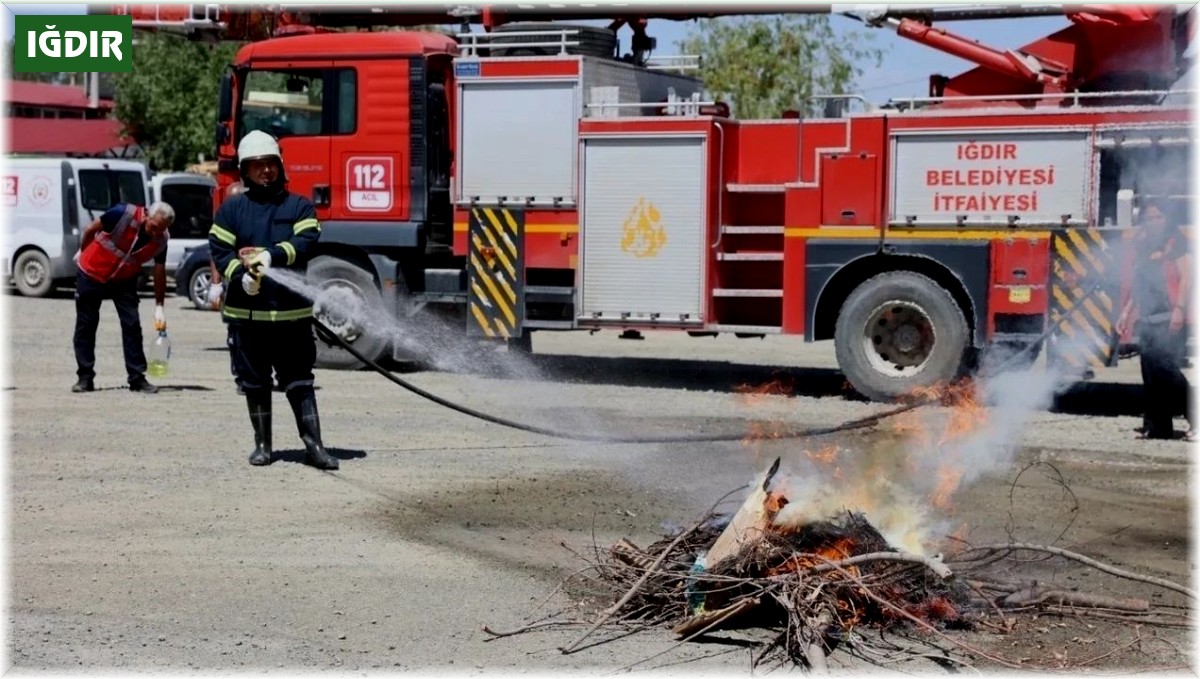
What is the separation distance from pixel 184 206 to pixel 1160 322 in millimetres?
18729

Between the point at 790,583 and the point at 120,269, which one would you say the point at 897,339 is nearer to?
the point at 120,269

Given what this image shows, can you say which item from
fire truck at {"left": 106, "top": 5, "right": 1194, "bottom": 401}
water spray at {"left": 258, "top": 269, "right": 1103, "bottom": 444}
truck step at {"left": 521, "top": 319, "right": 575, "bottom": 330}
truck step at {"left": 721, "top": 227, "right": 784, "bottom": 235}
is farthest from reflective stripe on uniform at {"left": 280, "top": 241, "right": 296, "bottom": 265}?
truck step at {"left": 721, "top": 227, "right": 784, "bottom": 235}

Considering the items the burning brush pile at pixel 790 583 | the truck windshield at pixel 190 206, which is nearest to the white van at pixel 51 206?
the truck windshield at pixel 190 206

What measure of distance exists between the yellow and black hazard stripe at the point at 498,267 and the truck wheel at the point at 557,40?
4.97ft

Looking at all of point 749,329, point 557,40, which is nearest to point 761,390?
point 749,329

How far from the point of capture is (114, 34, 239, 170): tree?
36.8m

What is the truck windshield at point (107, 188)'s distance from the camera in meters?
23.6

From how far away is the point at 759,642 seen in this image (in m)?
5.52

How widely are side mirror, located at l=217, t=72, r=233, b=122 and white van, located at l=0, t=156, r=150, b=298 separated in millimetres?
9453

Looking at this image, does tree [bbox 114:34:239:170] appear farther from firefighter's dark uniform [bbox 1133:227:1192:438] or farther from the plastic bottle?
firefighter's dark uniform [bbox 1133:227:1192:438]

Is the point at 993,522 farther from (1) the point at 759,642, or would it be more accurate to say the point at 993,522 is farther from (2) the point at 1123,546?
(1) the point at 759,642

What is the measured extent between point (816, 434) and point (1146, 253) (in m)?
2.81

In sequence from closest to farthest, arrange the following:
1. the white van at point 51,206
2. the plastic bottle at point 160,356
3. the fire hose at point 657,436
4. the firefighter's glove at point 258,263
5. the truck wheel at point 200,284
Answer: the firefighter's glove at point 258,263
the fire hose at point 657,436
the plastic bottle at point 160,356
the truck wheel at point 200,284
the white van at point 51,206

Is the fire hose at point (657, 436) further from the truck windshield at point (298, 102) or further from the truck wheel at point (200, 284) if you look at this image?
the truck wheel at point (200, 284)
